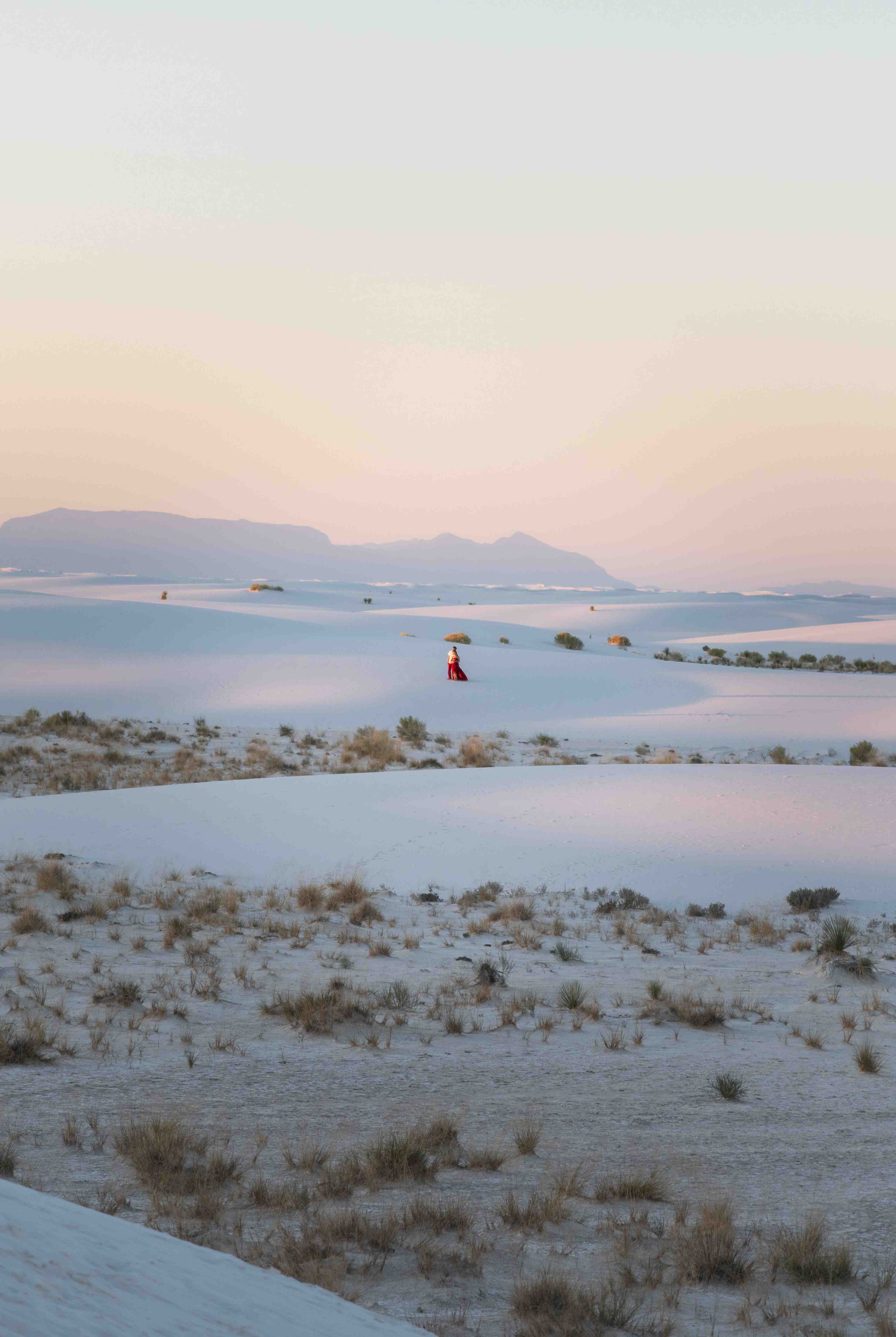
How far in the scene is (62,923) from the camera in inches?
360

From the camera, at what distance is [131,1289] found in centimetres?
241

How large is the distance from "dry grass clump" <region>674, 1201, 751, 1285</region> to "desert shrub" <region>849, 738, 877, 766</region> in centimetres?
1801

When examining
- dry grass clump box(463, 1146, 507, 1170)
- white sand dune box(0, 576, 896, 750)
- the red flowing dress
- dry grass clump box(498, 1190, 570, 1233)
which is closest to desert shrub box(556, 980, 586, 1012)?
dry grass clump box(463, 1146, 507, 1170)

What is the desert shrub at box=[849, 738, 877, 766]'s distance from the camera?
20922mm

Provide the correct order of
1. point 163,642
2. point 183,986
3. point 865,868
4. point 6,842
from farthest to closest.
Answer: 1. point 163,642
2. point 6,842
3. point 865,868
4. point 183,986

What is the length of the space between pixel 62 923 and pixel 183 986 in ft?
8.03

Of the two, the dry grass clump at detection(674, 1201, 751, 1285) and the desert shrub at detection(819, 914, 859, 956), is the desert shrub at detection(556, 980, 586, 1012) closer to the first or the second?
the desert shrub at detection(819, 914, 859, 956)

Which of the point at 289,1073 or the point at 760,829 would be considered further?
the point at 760,829

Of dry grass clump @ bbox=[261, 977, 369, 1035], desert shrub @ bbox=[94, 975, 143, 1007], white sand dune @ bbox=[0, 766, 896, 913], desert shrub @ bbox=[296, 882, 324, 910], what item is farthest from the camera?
white sand dune @ bbox=[0, 766, 896, 913]

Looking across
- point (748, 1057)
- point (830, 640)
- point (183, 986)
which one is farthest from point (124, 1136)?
point (830, 640)

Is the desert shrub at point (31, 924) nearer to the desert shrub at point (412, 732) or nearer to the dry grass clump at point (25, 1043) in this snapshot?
the dry grass clump at point (25, 1043)

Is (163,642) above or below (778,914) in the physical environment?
above

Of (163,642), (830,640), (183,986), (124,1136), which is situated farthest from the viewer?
(830,640)

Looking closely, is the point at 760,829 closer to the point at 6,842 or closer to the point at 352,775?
the point at 352,775
